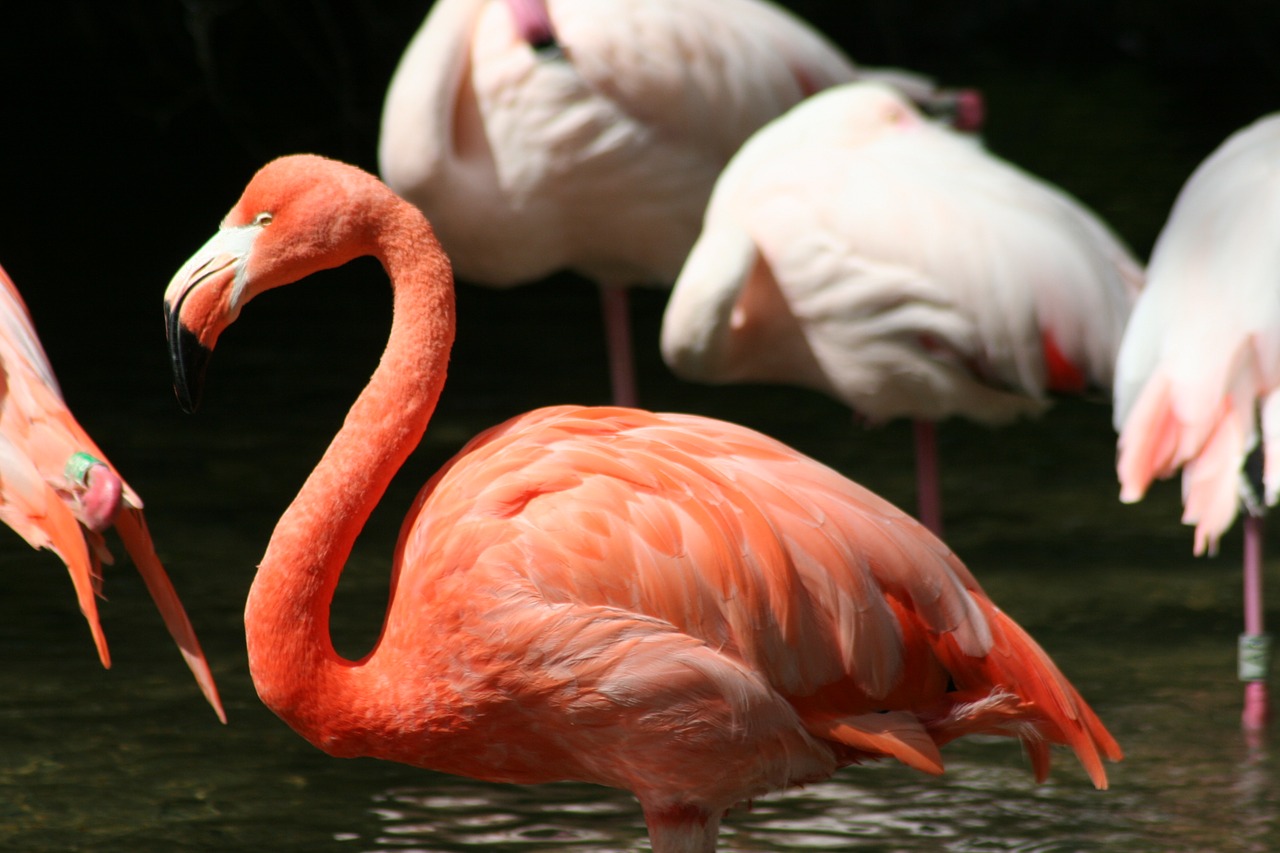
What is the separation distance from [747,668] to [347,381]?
398cm

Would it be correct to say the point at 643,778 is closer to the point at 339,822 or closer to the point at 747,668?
the point at 747,668

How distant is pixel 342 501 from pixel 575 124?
8.27 feet

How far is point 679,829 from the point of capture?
111 inches

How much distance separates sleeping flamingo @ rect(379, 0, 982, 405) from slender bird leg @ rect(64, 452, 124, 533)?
8.28 ft

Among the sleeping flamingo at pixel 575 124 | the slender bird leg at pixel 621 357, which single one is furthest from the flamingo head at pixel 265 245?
the slender bird leg at pixel 621 357

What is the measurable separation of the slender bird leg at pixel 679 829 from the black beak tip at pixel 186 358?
96cm

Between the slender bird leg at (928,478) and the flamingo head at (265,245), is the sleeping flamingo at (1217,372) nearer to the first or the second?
the slender bird leg at (928,478)

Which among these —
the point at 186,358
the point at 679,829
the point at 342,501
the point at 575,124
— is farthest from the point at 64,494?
the point at 575,124

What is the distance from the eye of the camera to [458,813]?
11.3 ft

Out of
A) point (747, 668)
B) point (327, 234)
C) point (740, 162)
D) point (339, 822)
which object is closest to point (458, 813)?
point (339, 822)

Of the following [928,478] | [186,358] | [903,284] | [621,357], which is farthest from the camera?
[621,357]

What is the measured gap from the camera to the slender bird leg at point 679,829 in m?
2.80

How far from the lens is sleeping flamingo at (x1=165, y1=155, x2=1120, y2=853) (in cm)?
265

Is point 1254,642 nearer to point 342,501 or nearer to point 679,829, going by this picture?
point 679,829
